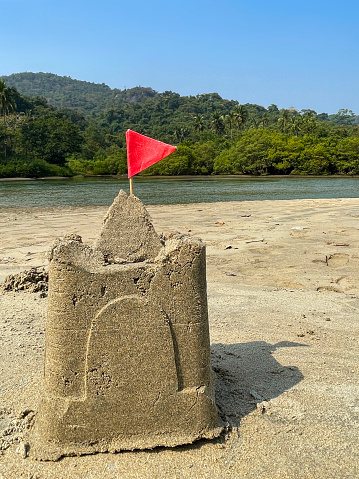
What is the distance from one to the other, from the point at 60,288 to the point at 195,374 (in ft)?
3.06

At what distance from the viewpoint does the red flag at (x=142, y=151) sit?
124 inches

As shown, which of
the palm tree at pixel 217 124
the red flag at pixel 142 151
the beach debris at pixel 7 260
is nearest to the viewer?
the red flag at pixel 142 151

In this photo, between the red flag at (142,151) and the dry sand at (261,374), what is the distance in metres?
1.69

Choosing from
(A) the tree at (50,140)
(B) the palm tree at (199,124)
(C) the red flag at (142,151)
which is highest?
(B) the palm tree at (199,124)

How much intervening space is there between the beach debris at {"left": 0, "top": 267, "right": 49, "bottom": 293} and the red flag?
3.20m

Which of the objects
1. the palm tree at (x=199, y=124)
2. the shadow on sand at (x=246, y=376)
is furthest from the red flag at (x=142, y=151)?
the palm tree at (x=199, y=124)

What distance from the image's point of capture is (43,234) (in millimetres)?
10836

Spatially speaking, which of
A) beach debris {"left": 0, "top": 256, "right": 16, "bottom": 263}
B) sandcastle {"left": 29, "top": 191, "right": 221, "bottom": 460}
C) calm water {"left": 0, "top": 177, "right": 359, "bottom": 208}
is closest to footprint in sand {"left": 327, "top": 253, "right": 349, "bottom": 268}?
sandcastle {"left": 29, "top": 191, "right": 221, "bottom": 460}

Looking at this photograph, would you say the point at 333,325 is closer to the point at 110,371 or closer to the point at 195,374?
the point at 195,374

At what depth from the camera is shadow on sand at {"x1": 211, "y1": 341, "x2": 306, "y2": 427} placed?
119 inches

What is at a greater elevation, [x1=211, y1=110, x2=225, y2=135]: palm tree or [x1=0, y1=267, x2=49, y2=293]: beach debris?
[x1=211, y1=110, x2=225, y2=135]: palm tree

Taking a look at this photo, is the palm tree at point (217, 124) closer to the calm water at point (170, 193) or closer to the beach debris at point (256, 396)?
the calm water at point (170, 193)

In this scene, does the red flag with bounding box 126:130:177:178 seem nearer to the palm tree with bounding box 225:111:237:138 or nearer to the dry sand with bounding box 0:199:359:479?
the dry sand with bounding box 0:199:359:479

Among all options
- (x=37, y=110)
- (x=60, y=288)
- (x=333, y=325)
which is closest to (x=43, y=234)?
(x=333, y=325)
